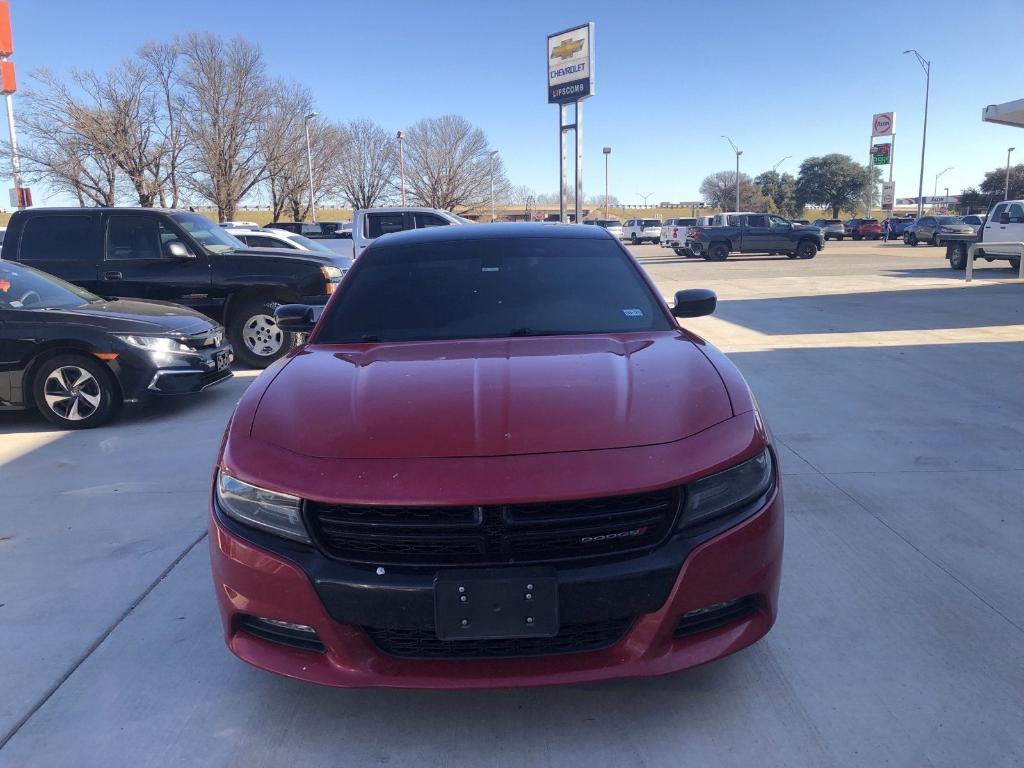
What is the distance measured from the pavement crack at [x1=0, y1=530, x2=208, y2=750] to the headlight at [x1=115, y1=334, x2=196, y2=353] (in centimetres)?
287

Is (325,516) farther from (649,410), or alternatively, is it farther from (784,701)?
(784,701)

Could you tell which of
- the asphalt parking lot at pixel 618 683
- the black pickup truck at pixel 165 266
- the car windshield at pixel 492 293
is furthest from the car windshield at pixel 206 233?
the car windshield at pixel 492 293

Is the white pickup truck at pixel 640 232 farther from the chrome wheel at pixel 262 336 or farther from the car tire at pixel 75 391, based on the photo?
the car tire at pixel 75 391

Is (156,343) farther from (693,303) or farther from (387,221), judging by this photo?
(387,221)

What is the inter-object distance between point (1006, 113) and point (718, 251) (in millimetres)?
12263

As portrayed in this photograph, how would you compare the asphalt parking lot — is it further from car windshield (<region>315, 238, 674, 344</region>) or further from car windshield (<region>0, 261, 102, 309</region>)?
car windshield (<region>315, 238, 674, 344</region>)

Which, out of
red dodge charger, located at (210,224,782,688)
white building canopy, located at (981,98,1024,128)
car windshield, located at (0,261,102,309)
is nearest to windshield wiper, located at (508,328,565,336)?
red dodge charger, located at (210,224,782,688)

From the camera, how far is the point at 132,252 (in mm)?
8750

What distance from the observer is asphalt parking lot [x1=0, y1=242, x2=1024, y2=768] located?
238 cm

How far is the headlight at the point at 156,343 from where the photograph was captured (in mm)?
6269

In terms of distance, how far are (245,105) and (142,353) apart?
129 feet

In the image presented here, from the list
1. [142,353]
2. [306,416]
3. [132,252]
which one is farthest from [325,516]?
[132,252]

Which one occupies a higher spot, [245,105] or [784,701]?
[245,105]

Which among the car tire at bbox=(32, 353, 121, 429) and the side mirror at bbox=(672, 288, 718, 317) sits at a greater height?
the side mirror at bbox=(672, 288, 718, 317)
